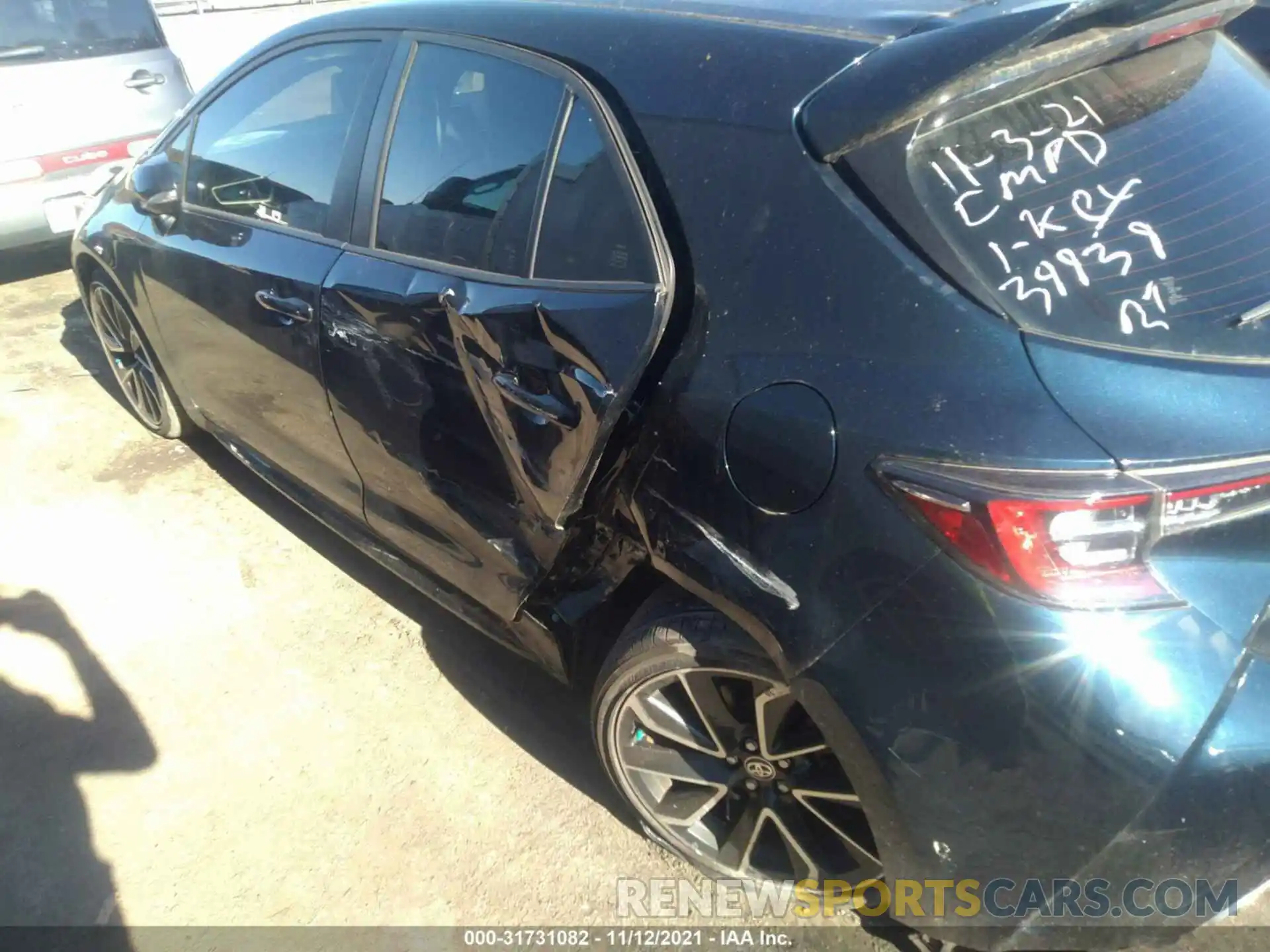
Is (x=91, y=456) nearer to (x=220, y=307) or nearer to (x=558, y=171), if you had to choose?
(x=220, y=307)

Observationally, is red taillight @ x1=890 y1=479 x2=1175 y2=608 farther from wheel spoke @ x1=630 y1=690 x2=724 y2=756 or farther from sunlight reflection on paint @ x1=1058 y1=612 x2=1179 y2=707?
wheel spoke @ x1=630 y1=690 x2=724 y2=756

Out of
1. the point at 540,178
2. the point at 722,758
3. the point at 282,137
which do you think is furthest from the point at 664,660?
the point at 282,137

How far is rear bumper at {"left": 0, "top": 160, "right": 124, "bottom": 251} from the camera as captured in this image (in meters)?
5.13

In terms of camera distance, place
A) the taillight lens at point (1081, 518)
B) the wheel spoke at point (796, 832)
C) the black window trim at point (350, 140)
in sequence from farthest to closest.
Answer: the black window trim at point (350, 140) < the wheel spoke at point (796, 832) < the taillight lens at point (1081, 518)

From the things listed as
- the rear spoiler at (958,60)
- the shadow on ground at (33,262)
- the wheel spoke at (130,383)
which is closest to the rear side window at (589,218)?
the rear spoiler at (958,60)

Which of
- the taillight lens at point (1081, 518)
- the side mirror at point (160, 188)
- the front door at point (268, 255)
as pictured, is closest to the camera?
the taillight lens at point (1081, 518)

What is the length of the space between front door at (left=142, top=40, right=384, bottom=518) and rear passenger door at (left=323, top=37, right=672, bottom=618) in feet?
0.52

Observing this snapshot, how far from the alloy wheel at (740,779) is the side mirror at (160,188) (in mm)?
2347

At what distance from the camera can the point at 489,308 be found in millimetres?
2092

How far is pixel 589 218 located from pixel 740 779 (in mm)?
1268

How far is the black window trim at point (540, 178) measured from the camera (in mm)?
1851

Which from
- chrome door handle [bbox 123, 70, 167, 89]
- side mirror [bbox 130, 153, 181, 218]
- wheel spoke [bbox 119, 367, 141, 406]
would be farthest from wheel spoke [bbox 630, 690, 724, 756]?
chrome door handle [bbox 123, 70, 167, 89]

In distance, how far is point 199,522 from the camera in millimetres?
3602

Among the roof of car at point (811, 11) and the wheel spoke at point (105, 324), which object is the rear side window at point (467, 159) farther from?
the wheel spoke at point (105, 324)
